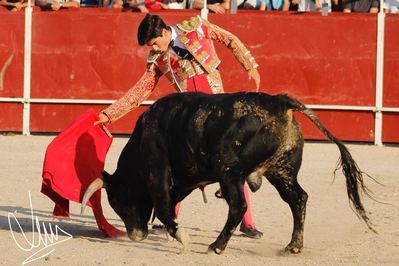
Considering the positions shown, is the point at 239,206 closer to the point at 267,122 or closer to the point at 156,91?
the point at 267,122

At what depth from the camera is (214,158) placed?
512 centimetres

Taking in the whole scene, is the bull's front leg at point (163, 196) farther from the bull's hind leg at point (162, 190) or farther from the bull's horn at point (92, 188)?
the bull's horn at point (92, 188)

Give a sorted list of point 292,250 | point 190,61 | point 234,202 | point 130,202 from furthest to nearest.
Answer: point 190,61 < point 130,202 < point 292,250 < point 234,202

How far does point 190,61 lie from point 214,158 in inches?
37.5

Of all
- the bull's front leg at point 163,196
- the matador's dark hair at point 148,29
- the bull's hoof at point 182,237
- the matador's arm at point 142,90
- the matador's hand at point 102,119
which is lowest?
the bull's hoof at point 182,237

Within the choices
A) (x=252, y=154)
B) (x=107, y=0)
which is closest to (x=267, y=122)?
(x=252, y=154)

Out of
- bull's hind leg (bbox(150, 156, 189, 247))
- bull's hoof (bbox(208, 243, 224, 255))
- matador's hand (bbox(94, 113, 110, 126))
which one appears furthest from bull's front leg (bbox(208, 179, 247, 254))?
matador's hand (bbox(94, 113, 110, 126))

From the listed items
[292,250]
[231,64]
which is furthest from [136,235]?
[231,64]

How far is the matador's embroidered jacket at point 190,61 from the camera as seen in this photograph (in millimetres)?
5855

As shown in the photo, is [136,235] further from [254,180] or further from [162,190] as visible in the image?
[254,180]

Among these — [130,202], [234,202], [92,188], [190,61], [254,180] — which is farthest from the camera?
[190,61]

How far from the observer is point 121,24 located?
1067cm

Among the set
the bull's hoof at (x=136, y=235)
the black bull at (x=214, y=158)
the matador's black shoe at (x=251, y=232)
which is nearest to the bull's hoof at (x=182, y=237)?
the black bull at (x=214, y=158)

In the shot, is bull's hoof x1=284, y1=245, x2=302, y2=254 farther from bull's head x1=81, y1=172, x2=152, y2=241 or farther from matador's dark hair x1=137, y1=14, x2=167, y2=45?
matador's dark hair x1=137, y1=14, x2=167, y2=45
